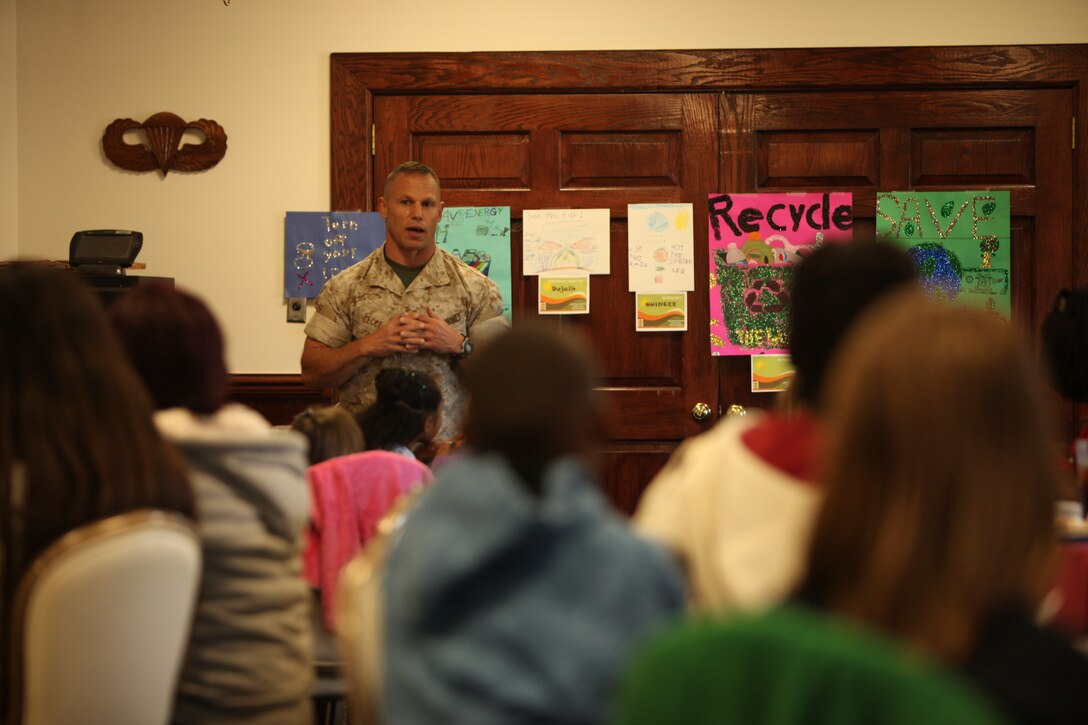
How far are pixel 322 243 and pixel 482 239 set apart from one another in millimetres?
604

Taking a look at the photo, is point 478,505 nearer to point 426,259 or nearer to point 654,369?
point 426,259

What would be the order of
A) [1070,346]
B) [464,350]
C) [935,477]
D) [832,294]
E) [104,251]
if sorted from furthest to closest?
[104,251] → [464,350] → [1070,346] → [832,294] → [935,477]

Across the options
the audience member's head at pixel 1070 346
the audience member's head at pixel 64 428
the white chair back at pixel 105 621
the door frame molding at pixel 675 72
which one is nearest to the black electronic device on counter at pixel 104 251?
the door frame molding at pixel 675 72

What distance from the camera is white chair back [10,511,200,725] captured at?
1.39 metres

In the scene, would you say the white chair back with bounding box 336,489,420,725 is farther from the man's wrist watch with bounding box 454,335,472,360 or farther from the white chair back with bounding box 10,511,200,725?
the man's wrist watch with bounding box 454,335,472,360

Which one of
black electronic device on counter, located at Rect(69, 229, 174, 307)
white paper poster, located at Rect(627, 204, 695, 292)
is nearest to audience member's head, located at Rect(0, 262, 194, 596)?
black electronic device on counter, located at Rect(69, 229, 174, 307)

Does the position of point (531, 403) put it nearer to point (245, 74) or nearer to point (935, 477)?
point (935, 477)

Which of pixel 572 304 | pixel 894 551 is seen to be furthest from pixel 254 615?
pixel 572 304

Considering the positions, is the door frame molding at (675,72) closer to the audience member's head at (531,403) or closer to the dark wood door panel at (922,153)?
the dark wood door panel at (922,153)

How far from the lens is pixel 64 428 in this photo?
1.51 meters

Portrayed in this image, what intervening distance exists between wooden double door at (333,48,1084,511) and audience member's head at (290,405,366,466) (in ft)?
6.56

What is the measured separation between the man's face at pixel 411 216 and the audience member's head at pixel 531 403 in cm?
242

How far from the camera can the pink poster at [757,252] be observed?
441 cm

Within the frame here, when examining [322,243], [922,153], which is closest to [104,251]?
[322,243]
